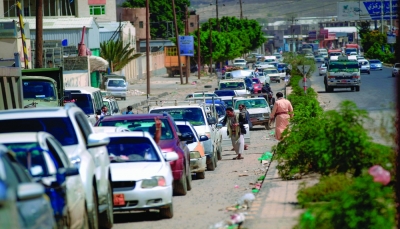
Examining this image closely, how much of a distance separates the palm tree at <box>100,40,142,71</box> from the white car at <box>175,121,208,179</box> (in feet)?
179


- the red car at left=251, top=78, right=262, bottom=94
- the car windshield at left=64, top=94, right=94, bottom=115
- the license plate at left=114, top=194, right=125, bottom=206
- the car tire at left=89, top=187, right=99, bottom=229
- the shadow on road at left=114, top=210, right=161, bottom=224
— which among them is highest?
the car windshield at left=64, top=94, right=94, bottom=115

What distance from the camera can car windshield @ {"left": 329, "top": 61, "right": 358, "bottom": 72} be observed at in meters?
57.9

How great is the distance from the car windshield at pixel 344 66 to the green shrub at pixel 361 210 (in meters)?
49.3

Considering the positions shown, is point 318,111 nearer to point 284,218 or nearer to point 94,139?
point 284,218

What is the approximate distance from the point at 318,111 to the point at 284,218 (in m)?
8.80

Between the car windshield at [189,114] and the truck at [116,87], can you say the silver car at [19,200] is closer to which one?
the car windshield at [189,114]

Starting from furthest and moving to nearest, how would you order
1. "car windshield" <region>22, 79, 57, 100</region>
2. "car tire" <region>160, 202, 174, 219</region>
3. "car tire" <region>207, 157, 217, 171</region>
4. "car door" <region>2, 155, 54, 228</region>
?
"car windshield" <region>22, 79, 57, 100</region> → "car tire" <region>207, 157, 217, 171</region> → "car tire" <region>160, 202, 174, 219</region> → "car door" <region>2, 155, 54, 228</region>

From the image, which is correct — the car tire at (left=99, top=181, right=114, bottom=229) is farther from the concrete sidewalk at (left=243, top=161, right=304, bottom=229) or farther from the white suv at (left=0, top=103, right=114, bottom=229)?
the concrete sidewalk at (left=243, top=161, right=304, bottom=229)

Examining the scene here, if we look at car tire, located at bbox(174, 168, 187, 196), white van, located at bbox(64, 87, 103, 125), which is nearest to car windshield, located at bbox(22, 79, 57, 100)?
white van, located at bbox(64, 87, 103, 125)

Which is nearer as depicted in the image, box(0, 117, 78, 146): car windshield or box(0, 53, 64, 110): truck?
box(0, 117, 78, 146): car windshield

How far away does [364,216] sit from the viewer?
351 inches

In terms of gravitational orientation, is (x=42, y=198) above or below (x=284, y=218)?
above

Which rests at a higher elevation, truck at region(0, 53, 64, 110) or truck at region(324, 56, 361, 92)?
truck at region(0, 53, 64, 110)

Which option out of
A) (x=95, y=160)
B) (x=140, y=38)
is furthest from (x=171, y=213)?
(x=140, y=38)
